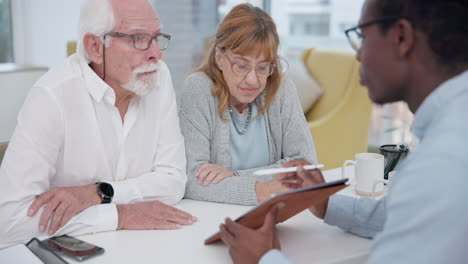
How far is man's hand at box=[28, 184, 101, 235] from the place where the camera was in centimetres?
157

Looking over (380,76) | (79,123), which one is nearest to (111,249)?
(79,123)

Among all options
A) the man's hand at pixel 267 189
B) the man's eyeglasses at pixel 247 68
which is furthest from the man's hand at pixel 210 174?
the man's eyeglasses at pixel 247 68

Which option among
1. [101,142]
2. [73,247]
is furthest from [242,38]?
[73,247]

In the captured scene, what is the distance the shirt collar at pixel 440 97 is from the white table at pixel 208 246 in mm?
486

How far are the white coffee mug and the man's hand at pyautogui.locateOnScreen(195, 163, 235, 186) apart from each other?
44 centimetres

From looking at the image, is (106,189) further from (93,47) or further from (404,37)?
(404,37)

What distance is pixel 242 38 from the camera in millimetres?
2031

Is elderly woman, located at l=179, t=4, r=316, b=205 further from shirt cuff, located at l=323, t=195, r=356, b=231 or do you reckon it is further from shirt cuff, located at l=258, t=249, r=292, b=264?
shirt cuff, located at l=258, t=249, r=292, b=264

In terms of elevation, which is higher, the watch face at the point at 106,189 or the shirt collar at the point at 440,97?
the shirt collar at the point at 440,97

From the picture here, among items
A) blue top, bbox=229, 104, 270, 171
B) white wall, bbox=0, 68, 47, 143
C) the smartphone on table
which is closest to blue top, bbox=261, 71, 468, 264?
the smartphone on table

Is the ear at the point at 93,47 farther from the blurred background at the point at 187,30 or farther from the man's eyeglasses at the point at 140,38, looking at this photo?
the blurred background at the point at 187,30

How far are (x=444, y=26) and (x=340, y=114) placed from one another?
108 inches

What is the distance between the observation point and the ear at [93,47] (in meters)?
1.82

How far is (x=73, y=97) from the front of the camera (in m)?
1.75
